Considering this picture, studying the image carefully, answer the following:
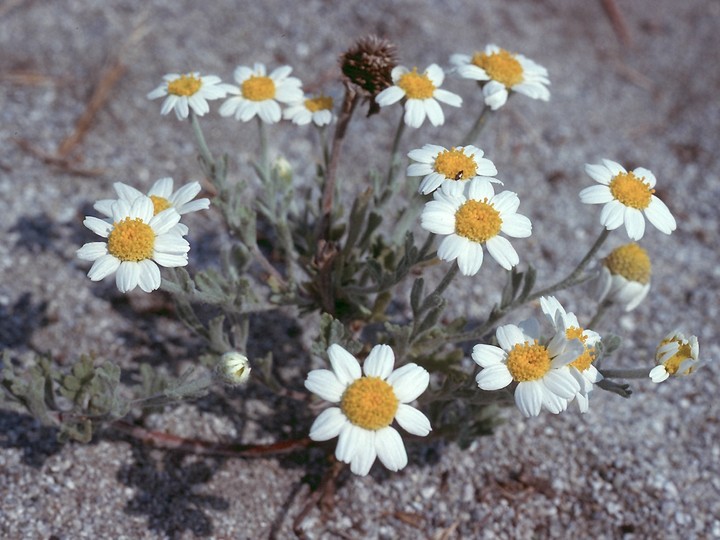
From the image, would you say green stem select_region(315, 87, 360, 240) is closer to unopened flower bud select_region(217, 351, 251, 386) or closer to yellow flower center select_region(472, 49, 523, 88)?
yellow flower center select_region(472, 49, 523, 88)

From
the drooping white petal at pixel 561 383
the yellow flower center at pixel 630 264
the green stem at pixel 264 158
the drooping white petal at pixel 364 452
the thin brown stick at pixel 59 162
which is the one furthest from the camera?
the thin brown stick at pixel 59 162

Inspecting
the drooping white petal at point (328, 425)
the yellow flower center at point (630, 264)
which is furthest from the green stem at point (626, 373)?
the drooping white petal at point (328, 425)

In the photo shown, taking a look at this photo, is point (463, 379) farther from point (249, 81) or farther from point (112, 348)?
point (112, 348)

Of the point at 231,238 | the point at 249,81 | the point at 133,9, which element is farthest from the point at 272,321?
the point at 133,9

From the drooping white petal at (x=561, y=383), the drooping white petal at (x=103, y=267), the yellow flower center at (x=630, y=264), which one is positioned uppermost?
the drooping white petal at (x=103, y=267)

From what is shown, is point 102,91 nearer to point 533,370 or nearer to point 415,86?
Answer: point 415,86

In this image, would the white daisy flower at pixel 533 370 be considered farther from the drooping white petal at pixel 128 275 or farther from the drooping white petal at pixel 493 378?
the drooping white petal at pixel 128 275
